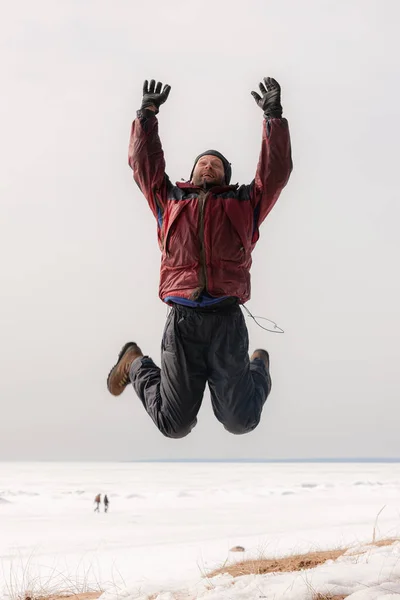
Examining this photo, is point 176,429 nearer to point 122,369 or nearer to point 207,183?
point 122,369

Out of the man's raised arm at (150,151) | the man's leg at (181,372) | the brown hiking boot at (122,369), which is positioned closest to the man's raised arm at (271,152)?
the man's raised arm at (150,151)

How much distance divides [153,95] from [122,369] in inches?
73.8

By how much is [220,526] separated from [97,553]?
27.7ft

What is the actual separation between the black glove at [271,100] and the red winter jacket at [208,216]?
6 centimetres

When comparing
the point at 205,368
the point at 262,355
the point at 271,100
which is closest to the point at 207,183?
the point at 271,100

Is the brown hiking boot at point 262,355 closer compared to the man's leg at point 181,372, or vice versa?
the man's leg at point 181,372

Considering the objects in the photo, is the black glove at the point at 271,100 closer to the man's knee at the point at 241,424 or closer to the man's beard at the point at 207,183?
the man's beard at the point at 207,183

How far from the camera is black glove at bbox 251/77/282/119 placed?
3.97m

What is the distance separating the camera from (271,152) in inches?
157

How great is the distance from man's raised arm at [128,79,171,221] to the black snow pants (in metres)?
0.71

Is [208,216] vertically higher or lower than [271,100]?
lower

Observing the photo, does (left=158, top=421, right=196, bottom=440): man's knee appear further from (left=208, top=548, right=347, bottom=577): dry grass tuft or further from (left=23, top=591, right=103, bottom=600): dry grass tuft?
(left=23, top=591, right=103, bottom=600): dry grass tuft

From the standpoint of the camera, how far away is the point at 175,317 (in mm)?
4066

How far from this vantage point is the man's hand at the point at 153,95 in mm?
4046
